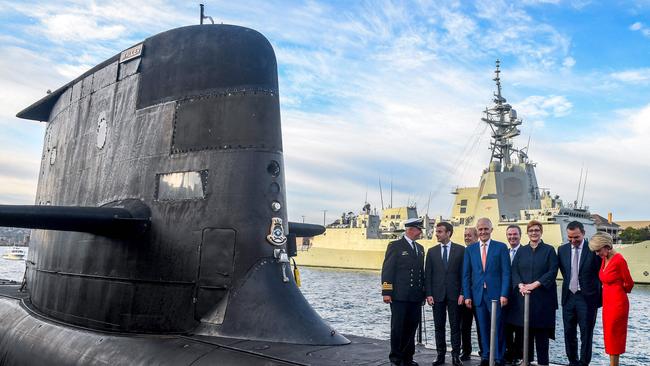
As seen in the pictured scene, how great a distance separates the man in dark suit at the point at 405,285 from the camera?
227 inches

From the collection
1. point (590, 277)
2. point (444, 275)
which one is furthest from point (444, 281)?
point (590, 277)

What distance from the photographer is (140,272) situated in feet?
21.5

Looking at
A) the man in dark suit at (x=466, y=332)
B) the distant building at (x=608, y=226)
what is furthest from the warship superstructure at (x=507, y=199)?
the man in dark suit at (x=466, y=332)

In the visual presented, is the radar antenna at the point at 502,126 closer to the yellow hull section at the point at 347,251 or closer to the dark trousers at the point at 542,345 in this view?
the yellow hull section at the point at 347,251

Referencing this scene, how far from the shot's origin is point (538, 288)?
611cm

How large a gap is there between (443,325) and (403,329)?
0.94 metres

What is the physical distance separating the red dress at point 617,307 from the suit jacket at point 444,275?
1.55 m

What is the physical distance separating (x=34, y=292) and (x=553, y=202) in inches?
1941

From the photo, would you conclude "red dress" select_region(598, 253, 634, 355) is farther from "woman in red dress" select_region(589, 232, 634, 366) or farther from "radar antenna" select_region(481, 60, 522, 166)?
"radar antenna" select_region(481, 60, 522, 166)

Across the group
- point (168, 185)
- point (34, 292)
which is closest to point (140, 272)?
point (168, 185)

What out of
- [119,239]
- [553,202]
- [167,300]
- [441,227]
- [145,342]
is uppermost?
[553,202]

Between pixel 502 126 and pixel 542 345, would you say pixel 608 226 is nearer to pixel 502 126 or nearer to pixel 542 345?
pixel 502 126

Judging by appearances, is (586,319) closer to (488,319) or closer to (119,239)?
(488,319)

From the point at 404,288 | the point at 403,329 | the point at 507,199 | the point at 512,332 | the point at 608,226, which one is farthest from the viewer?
the point at 608,226
